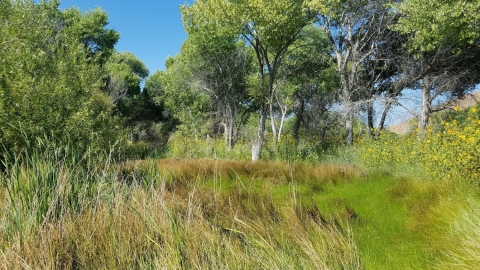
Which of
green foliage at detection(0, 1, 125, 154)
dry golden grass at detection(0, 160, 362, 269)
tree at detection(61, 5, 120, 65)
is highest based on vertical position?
tree at detection(61, 5, 120, 65)

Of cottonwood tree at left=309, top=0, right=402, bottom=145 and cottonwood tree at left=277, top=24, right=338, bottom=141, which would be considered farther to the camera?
cottonwood tree at left=277, top=24, right=338, bottom=141

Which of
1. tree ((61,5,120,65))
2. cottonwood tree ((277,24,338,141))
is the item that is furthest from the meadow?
tree ((61,5,120,65))

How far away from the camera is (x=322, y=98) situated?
25.3 m

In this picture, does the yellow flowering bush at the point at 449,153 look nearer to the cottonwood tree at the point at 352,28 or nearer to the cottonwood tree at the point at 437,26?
the cottonwood tree at the point at 437,26

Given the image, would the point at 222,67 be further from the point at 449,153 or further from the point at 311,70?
the point at 449,153

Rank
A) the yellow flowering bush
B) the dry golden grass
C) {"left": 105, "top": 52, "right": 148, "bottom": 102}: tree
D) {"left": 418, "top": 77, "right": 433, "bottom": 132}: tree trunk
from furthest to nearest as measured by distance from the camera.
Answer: {"left": 105, "top": 52, "right": 148, "bottom": 102}: tree, {"left": 418, "top": 77, "right": 433, "bottom": 132}: tree trunk, the yellow flowering bush, the dry golden grass

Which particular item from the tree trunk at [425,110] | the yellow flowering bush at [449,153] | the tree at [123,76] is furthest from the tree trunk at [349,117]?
the tree at [123,76]

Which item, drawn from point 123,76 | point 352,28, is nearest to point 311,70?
point 352,28

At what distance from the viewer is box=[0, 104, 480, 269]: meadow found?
2543 millimetres

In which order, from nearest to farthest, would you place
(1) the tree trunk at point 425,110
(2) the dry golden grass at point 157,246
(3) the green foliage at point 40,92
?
(2) the dry golden grass at point 157,246
(3) the green foliage at point 40,92
(1) the tree trunk at point 425,110

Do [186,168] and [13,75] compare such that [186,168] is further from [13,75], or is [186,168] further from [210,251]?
[210,251]

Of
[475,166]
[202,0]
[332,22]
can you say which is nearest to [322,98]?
[332,22]

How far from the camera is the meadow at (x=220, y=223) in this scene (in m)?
2.54

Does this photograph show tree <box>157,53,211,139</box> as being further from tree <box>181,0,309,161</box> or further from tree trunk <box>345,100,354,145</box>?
tree trunk <box>345,100,354,145</box>
